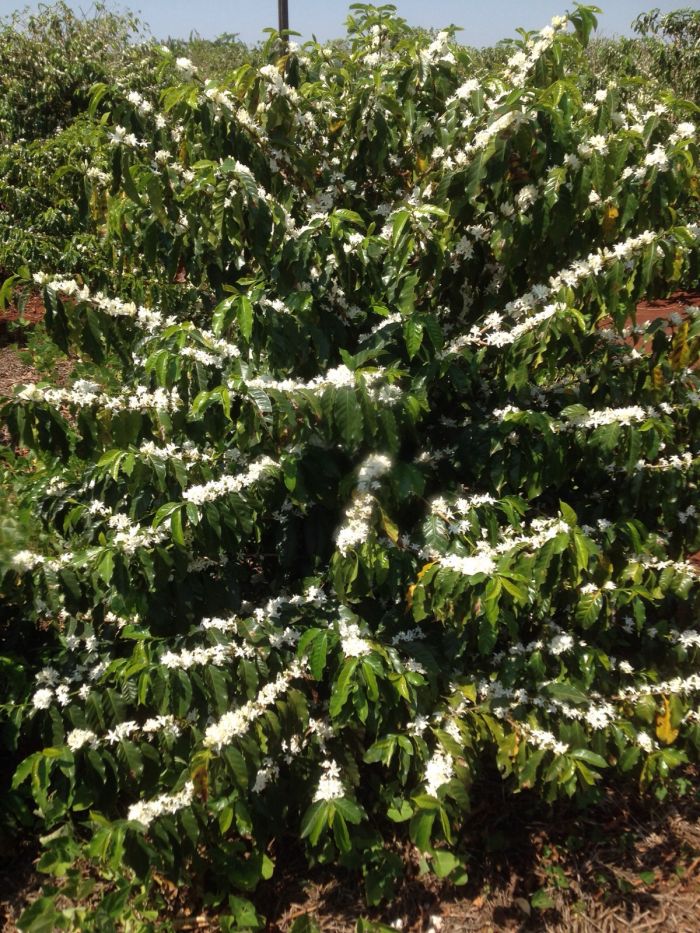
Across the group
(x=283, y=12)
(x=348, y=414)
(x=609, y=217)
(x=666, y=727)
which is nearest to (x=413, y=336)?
(x=348, y=414)

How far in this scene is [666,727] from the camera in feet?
8.57

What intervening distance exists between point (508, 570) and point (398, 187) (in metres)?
1.82

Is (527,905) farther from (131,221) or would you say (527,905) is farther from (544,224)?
(131,221)

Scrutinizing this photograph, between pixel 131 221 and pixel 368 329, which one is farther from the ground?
pixel 131 221

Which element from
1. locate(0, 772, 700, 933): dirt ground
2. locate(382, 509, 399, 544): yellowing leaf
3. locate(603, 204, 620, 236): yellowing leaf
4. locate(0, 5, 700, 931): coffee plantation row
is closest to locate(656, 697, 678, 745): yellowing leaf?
locate(0, 5, 700, 931): coffee plantation row

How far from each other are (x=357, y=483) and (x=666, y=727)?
1474 mm

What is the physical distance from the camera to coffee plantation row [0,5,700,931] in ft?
7.29

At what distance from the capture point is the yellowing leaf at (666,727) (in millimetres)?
2604

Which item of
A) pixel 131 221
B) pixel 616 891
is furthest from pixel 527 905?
pixel 131 221

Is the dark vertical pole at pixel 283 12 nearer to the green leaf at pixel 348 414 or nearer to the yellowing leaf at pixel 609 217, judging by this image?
the yellowing leaf at pixel 609 217

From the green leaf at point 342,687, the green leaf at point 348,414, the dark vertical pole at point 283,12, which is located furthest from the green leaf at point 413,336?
the dark vertical pole at point 283,12

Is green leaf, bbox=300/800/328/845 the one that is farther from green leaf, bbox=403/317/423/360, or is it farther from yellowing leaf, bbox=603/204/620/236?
yellowing leaf, bbox=603/204/620/236

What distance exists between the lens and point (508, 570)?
209 cm

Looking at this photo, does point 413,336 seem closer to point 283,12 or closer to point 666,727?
point 666,727
